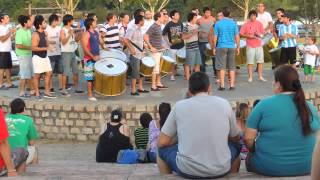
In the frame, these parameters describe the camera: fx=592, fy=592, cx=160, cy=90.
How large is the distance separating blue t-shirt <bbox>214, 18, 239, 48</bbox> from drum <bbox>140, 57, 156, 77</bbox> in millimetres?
1435

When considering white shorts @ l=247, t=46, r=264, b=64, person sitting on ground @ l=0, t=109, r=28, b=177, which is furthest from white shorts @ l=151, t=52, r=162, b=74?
person sitting on ground @ l=0, t=109, r=28, b=177

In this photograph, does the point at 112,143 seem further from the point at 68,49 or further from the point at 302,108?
the point at 68,49

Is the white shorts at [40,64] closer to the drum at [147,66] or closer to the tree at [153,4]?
the drum at [147,66]

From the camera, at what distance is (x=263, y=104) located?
528 centimetres

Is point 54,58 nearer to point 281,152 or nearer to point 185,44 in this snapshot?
point 185,44

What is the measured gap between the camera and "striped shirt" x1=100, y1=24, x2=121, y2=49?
1232 centimetres

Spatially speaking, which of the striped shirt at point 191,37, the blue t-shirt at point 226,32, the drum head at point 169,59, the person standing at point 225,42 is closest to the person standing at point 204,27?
the striped shirt at point 191,37

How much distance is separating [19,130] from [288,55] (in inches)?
326

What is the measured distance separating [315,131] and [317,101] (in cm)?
743

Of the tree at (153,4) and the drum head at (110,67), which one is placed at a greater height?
the tree at (153,4)

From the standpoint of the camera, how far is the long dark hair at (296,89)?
208 inches

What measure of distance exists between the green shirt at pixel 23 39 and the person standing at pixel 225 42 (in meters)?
3.77

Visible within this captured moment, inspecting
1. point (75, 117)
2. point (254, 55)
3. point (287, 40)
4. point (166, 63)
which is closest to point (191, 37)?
point (166, 63)

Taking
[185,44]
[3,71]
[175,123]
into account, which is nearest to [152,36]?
[185,44]
